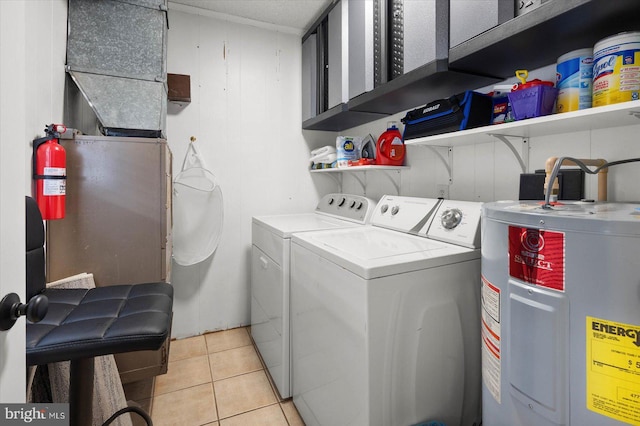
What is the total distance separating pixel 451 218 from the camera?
1.46 metres

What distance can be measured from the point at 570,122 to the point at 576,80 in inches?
5.5

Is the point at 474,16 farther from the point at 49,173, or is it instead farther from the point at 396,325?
the point at 49,173

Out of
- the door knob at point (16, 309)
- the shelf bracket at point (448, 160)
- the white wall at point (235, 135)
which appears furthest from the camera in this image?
the white wall at point (235, 135)

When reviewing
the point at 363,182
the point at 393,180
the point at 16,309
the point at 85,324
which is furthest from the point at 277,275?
the point at 16,309

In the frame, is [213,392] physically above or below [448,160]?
below

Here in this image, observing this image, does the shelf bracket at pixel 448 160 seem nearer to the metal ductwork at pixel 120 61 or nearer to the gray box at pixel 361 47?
the gray box at pixel 361 47

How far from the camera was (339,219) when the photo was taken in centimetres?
235

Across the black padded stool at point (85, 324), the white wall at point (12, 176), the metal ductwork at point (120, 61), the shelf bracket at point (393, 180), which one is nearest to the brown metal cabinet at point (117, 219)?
the metal ductwork at point (120, 61)

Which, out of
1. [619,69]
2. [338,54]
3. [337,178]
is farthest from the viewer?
[337,178]

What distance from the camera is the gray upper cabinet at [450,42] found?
1004mm

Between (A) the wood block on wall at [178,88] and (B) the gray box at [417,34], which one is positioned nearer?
(B) the gray box at [417,34]

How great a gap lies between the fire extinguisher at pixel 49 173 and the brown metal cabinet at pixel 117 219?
0.17 metres

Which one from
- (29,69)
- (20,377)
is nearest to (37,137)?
(29,69)

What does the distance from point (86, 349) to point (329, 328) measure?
86cm
